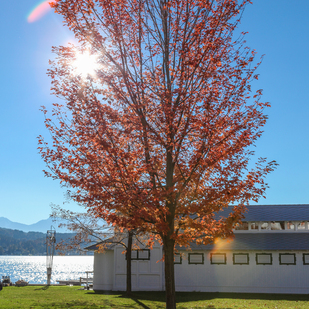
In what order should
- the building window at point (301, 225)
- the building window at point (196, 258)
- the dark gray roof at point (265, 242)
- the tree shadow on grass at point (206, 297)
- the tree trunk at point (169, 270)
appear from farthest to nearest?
the building window at point (301, 225) → the building window at point (196, 258) → the dark gray roof at point (265, 242) → the tree shadow on grass at point (206, 297) → the tree trunk at point (169, 270)

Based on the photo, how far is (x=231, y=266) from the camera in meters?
25.6

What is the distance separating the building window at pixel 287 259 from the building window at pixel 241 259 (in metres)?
2.40

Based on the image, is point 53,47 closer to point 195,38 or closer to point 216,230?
point 195,38

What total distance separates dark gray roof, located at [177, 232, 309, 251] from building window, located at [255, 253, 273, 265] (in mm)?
590

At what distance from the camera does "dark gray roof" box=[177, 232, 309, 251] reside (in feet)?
83.0

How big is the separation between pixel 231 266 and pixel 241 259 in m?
0.90

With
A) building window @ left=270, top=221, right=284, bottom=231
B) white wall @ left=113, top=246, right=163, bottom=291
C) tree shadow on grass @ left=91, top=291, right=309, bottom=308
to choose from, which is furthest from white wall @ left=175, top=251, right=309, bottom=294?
building window @ left=270, top=221, right=284, bottom=231

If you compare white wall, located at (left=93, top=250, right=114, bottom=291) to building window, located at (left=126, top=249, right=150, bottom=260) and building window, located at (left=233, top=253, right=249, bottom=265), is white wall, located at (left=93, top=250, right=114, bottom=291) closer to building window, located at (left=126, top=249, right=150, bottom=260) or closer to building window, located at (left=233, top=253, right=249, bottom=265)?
building window, located at (left=126, top=249, right=150, bottom=260)

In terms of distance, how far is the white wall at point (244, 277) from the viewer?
2483 cm

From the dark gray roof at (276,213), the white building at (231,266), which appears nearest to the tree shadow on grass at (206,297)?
the white building at (231,266)

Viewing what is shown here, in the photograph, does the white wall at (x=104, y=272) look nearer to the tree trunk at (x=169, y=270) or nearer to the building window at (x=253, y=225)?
the building window at (x=253, y=225)

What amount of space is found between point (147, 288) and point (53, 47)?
20585 millimetres

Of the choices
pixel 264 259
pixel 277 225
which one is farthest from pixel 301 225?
pixel 264 259

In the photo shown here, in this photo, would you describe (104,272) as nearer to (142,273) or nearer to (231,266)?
(142,273)
